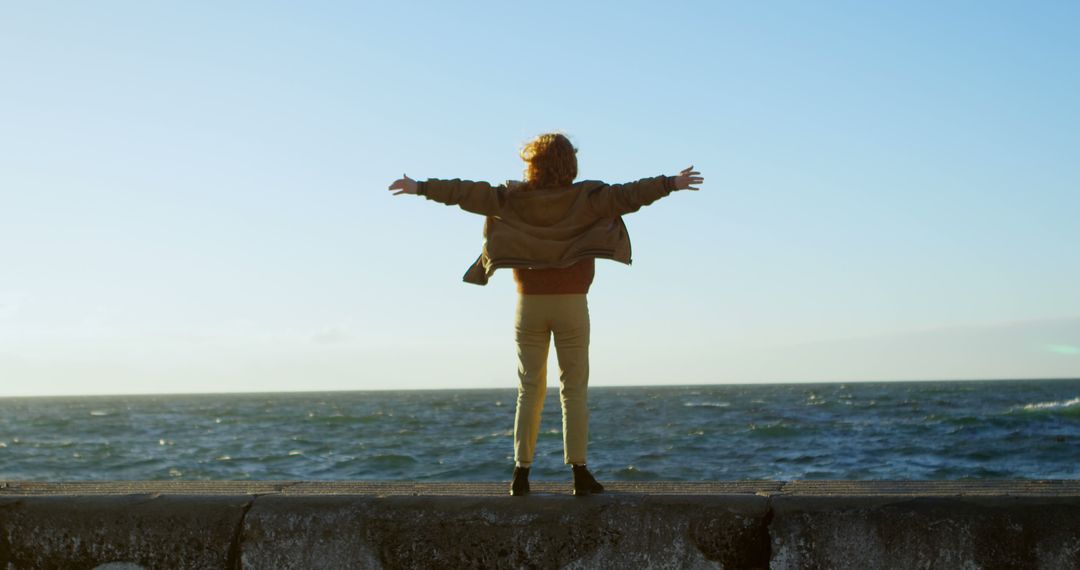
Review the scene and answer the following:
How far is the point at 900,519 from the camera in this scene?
14.5 feet

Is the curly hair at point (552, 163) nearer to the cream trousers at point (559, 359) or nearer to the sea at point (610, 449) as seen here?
the cream trousers at point (559, 359)

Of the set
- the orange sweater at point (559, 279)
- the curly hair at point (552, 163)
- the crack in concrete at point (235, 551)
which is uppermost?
the curly hair at point (552, 163)

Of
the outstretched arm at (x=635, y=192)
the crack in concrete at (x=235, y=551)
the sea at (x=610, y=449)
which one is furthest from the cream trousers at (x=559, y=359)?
the sea at (x=610, y=449)

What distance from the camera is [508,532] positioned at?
15.3 ft

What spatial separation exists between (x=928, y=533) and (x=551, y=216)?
6.36 feet

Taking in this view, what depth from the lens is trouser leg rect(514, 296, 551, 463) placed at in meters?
5.14

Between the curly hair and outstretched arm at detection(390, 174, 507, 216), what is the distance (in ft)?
0.61

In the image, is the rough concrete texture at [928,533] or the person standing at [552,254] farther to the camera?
the person standing at [552,254]

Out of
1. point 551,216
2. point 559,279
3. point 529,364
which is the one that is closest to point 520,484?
point 529,364

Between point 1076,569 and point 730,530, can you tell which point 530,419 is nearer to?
point 730,530

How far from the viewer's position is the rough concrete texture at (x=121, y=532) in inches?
191

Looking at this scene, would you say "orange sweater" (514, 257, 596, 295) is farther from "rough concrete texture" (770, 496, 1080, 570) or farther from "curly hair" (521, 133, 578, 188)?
"rough concrete texture" (770, 496, 1080, 570)

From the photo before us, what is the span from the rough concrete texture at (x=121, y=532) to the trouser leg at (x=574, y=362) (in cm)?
132

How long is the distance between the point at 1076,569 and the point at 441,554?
225 cm
